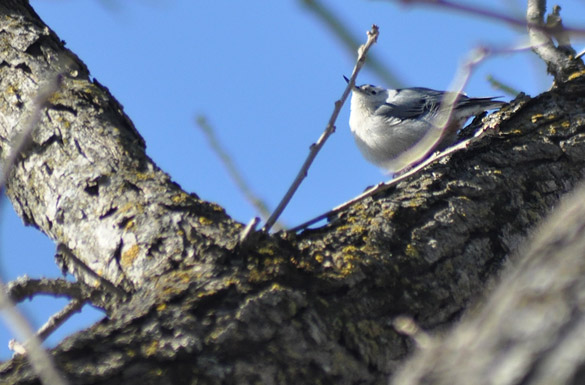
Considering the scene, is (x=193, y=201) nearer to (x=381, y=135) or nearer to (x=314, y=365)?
(x=314, y=365)

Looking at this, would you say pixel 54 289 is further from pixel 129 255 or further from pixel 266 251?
pixel 266 251

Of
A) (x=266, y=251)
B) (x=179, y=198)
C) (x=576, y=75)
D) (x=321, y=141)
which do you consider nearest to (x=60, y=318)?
(x=179, y=198)

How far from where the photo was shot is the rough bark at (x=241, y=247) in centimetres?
139

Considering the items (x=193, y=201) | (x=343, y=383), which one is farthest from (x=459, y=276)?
(x=193, y=201)

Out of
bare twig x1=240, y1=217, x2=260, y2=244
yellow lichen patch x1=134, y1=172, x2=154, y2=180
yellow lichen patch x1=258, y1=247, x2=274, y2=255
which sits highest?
yellow lichen patch x1=134, y1=172, x2=154, y2=180

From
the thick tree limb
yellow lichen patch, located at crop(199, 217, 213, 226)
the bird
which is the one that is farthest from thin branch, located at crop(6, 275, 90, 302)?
the bird

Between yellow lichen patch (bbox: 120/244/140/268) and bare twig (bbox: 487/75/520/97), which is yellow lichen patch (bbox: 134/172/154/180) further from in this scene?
bare twig (bbox: 487/75/520/97)

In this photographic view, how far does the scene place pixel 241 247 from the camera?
1601mm

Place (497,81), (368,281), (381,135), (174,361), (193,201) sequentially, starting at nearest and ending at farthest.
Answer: (174,361) < (368,281) < (193,201) < (497,81) < (381,135)

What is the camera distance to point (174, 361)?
4.42 feet

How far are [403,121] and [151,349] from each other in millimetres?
3571

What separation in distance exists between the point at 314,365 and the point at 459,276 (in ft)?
1.60

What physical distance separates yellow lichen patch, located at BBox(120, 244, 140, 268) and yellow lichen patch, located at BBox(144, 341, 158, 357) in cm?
40

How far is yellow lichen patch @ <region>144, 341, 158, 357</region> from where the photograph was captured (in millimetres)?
1341
